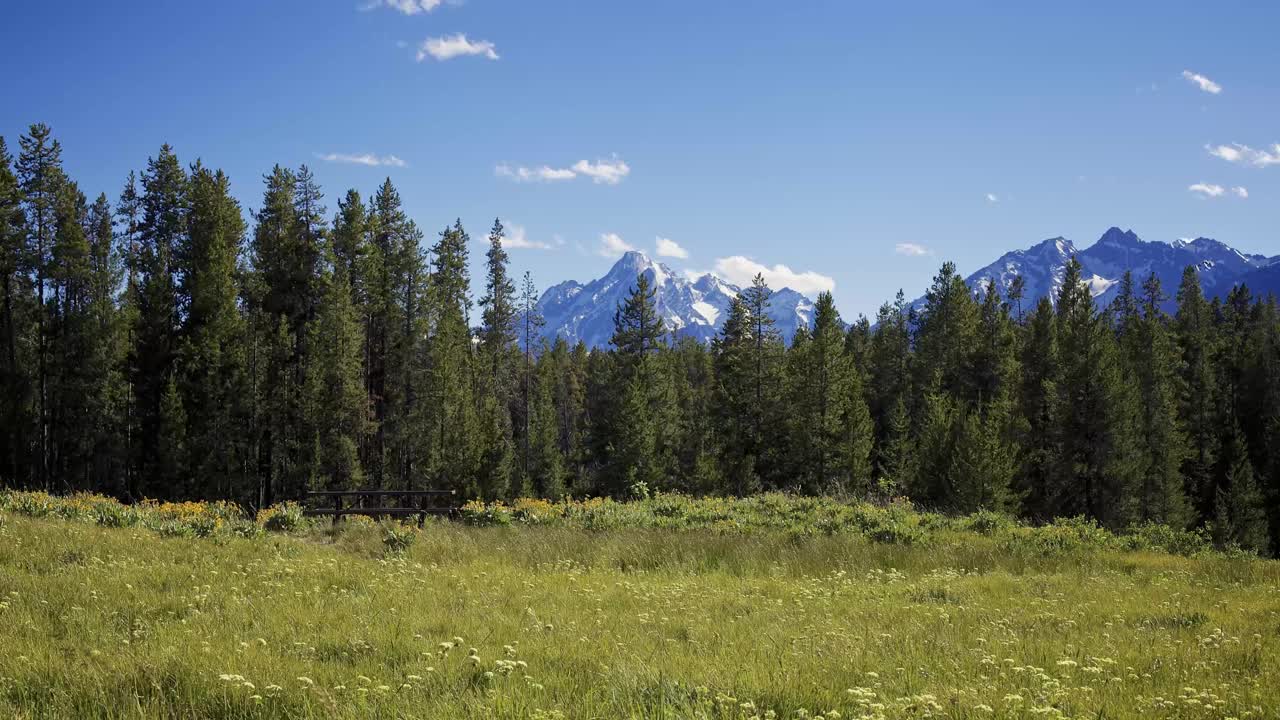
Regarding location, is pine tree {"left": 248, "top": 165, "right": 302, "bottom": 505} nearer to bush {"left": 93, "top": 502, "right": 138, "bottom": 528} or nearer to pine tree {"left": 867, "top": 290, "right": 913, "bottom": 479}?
bush {"left": 93, "top": 502, "right": 138, "bottom": 528}

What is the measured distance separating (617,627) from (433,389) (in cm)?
3771

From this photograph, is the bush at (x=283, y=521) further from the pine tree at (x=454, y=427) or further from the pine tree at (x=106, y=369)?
the pine tree at (x=106, y=369)

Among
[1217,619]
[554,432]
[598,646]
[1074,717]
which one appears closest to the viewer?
[1074,717]

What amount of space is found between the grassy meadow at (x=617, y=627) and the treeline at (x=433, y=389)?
22871 mm

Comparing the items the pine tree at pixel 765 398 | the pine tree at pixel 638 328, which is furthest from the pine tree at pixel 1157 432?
the pine tree at pixel 638 328

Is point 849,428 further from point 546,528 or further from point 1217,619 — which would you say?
point 1217,619

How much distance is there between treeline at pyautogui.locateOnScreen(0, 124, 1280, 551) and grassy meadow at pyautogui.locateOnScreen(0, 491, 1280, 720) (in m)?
22.9

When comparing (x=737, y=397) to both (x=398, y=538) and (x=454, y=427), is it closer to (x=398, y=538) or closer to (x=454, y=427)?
(x=454, y=427)

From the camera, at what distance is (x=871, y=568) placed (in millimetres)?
11680

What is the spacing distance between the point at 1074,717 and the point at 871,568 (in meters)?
7.63

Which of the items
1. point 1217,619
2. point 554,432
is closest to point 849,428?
Result: point 554,432

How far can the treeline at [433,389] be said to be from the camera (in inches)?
1471

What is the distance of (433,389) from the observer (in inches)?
1668

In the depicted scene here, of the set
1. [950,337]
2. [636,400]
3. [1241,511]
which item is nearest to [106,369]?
[636,400]
